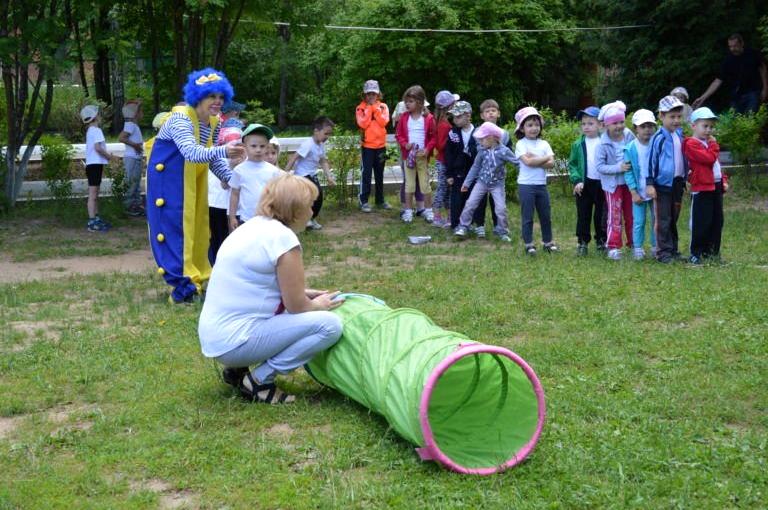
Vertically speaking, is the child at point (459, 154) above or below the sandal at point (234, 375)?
above

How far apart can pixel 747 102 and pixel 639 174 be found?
28.3 feet

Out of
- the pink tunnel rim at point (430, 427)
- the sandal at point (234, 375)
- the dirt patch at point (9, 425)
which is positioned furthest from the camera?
the sandal at point (234, 375)

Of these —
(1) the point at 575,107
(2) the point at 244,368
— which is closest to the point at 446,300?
(2) the point at 244,368

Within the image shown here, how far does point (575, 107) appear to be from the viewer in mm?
30172

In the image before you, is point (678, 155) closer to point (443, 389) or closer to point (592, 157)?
point (592, 157)

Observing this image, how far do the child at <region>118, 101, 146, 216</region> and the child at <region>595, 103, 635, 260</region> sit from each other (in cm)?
679

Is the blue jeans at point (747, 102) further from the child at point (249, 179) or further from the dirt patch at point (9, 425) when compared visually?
the dirt patch at point (9, 425)

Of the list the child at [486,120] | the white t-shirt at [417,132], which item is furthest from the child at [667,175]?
the white t-shirt at [417,132]

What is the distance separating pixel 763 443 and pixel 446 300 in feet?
12.0

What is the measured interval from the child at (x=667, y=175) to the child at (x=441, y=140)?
3.43 metres

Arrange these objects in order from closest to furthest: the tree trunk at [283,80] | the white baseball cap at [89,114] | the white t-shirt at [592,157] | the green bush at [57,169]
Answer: the white t-shirt at [592,157], the white baseball cap at [89,114], the green bush at [57,169], the tree trunk at [283,80]

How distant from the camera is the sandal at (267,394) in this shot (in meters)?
5.55

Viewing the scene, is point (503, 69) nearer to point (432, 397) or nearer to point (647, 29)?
point (647, 29)

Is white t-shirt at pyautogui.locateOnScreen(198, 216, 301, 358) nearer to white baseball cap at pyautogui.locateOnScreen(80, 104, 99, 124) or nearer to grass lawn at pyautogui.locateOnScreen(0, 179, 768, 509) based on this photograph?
grass lawn at pyautogui.locateOnScreen(0, 179, 768, 509)
